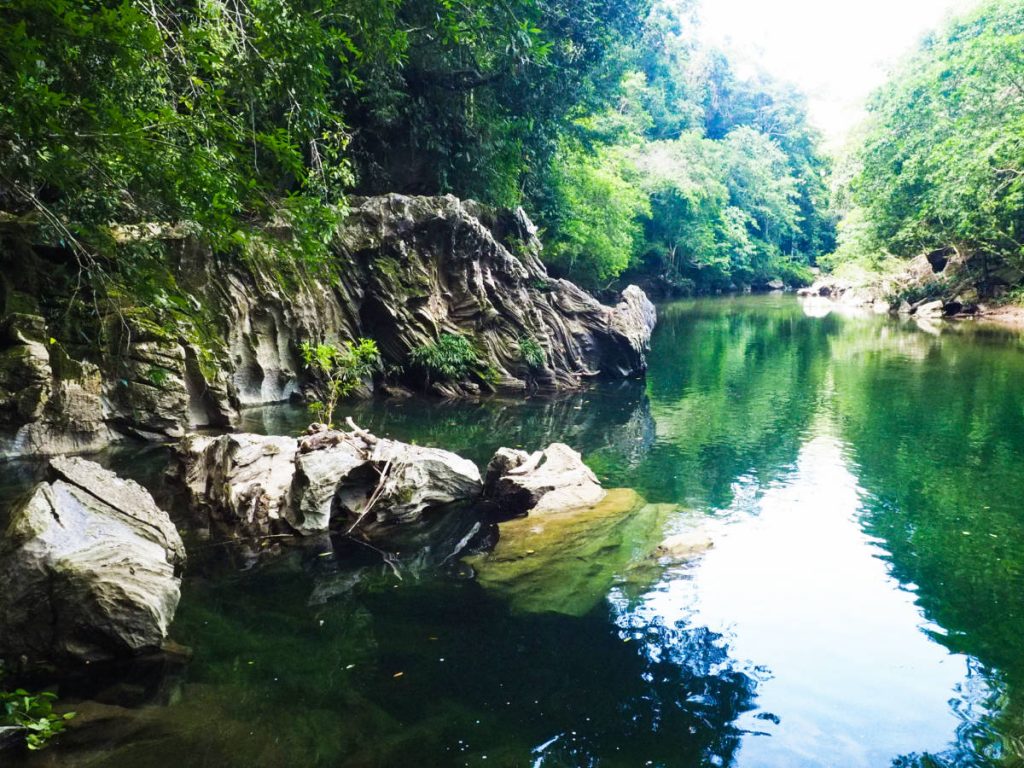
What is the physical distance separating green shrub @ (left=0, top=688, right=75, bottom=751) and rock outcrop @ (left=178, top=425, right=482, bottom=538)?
14.0ft

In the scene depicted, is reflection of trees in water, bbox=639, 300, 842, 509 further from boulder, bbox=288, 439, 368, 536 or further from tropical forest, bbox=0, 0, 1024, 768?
boulder, bbox=288, 439, 368, 536

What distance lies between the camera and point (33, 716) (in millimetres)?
5176

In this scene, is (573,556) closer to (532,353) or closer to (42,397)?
(42,397)

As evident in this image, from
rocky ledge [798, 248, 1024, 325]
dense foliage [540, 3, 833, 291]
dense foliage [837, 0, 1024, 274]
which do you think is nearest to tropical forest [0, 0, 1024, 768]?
dense foliage [540, 3, 833, 291]

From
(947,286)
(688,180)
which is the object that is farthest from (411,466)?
(688,180)

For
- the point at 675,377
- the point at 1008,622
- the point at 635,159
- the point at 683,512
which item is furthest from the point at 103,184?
the point at 635,159

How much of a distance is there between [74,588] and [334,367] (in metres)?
14.2

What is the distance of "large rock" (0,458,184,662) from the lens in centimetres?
602

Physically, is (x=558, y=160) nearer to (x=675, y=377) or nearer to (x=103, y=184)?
(x=675, y=377)

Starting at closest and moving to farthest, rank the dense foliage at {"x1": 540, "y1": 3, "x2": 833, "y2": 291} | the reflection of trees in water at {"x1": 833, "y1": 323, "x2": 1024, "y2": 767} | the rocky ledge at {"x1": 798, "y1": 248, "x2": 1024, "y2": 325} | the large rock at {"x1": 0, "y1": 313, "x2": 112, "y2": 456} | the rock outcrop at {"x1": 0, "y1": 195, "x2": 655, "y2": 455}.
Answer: the reflection of trees in water at {"x1": 833, "y1": 323, "x2": 1024, "y2": 767} < the large rock at {"x1": 0, "y1": 313, "x2": 112, "y2": 456} < the rock outcrop at {"x1": 0, "y1": 195, "x2": 655, "y2": 455} < the dense foliage at {"x1": 540, "y1": 3, "x2": 833, "y2": 291} < the rocky ledge at {"x1": 798, "y1": 248, "x2": 1024, "y2": 325}

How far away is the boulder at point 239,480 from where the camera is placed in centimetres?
966

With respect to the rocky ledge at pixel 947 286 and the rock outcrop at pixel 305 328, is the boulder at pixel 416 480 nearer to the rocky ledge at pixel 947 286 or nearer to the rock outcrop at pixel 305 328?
the rock outcrop at pixel 305 328

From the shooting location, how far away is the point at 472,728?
218 inches

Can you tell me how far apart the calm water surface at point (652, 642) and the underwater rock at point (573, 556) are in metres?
0.05
